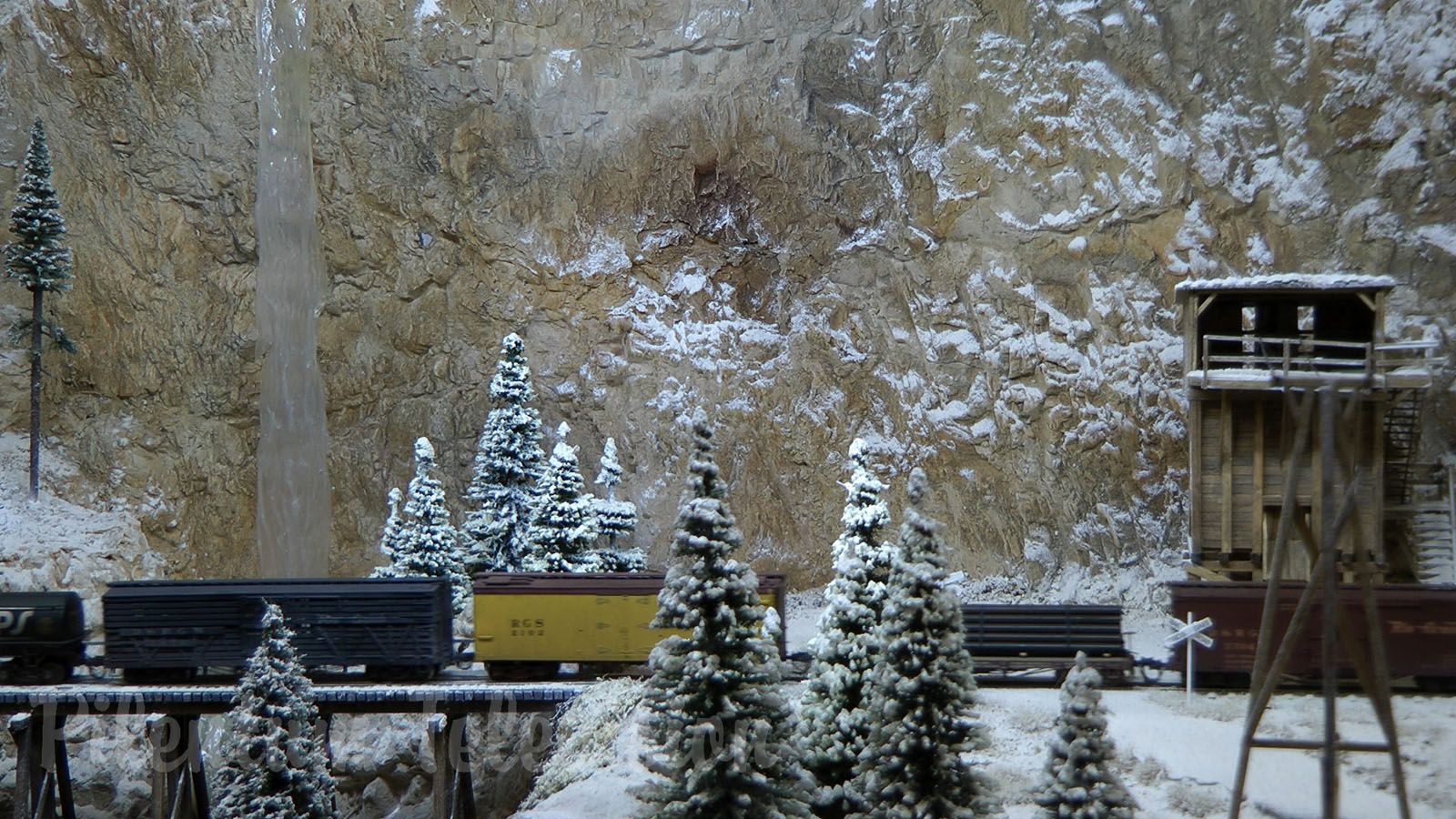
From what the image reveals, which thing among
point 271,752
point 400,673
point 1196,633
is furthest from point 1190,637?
point 400,673

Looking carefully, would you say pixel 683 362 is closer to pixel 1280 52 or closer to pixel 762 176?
pixel 762 176

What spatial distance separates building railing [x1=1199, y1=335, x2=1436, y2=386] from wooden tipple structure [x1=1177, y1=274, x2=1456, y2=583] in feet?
0.13

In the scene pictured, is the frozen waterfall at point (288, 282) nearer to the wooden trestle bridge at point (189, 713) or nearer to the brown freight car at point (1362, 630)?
the wooden trestle bridge at point (189, 713)

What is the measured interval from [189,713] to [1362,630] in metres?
23.1

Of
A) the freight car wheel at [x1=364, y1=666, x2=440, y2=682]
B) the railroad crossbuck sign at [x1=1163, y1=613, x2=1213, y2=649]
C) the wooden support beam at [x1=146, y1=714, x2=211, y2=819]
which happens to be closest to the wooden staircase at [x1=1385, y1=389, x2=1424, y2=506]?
the railroad crossbuck sign at [x1=1163, y1=613, x2=1213, y2=649]

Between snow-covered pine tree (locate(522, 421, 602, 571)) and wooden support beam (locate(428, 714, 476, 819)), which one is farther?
snow-covered pine tree (locate(522, 421, 602, 571))

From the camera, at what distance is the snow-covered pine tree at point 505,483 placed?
31.1m

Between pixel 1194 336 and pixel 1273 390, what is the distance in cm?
207

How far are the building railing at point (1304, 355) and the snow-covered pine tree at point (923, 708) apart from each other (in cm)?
1139

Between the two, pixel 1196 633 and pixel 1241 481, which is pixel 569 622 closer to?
pixel 1196 633

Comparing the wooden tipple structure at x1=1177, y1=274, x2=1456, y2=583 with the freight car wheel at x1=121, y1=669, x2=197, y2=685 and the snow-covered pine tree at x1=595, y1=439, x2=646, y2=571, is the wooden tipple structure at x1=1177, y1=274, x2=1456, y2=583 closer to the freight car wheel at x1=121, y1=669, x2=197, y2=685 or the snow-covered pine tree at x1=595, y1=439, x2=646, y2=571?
the snow-covered pine tree at x1=595, y1=439, x2=646, y2=571

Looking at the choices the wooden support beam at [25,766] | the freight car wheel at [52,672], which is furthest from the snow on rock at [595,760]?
the freight car wheel at [52,672]

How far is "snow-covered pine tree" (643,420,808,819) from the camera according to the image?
12938mm

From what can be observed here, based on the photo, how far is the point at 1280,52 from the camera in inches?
1283
